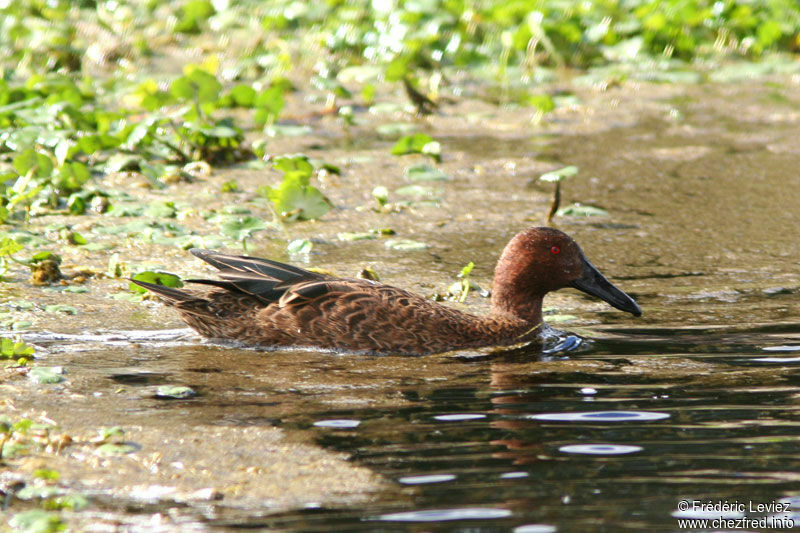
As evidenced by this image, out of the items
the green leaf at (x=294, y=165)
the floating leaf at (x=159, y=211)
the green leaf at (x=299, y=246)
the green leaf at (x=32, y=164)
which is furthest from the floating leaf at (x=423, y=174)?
the green leaf at (x=32, y=164)

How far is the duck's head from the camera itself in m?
6.89

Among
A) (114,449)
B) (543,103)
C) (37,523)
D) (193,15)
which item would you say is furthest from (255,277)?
(193,15)

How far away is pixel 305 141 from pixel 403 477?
23.6ft

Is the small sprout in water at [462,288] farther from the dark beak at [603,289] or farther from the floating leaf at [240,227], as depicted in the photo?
the floating leaf at [240,227]

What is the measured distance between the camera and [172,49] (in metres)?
14.8

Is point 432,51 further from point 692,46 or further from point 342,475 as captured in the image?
point 342,475

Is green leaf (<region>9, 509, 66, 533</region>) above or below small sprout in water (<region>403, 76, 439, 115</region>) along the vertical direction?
below

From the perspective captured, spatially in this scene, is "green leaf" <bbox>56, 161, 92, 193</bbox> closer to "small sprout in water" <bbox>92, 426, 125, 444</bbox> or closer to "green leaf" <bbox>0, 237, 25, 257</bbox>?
"green leaf" <bbox>0, 237, 25, 257</bbox>

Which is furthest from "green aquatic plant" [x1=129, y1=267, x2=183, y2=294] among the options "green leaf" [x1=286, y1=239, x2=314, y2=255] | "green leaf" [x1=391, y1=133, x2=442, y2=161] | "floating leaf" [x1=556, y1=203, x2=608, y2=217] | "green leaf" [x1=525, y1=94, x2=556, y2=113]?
"green leaf" [x1=525, y1=94, x2=556, y2=113]

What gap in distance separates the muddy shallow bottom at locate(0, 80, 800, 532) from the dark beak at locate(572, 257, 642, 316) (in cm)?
16

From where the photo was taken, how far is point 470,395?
18.6 ft

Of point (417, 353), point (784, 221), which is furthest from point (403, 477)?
point (784, 221)

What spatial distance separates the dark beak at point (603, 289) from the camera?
6.78 metres

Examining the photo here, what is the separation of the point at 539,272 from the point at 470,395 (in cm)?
145
